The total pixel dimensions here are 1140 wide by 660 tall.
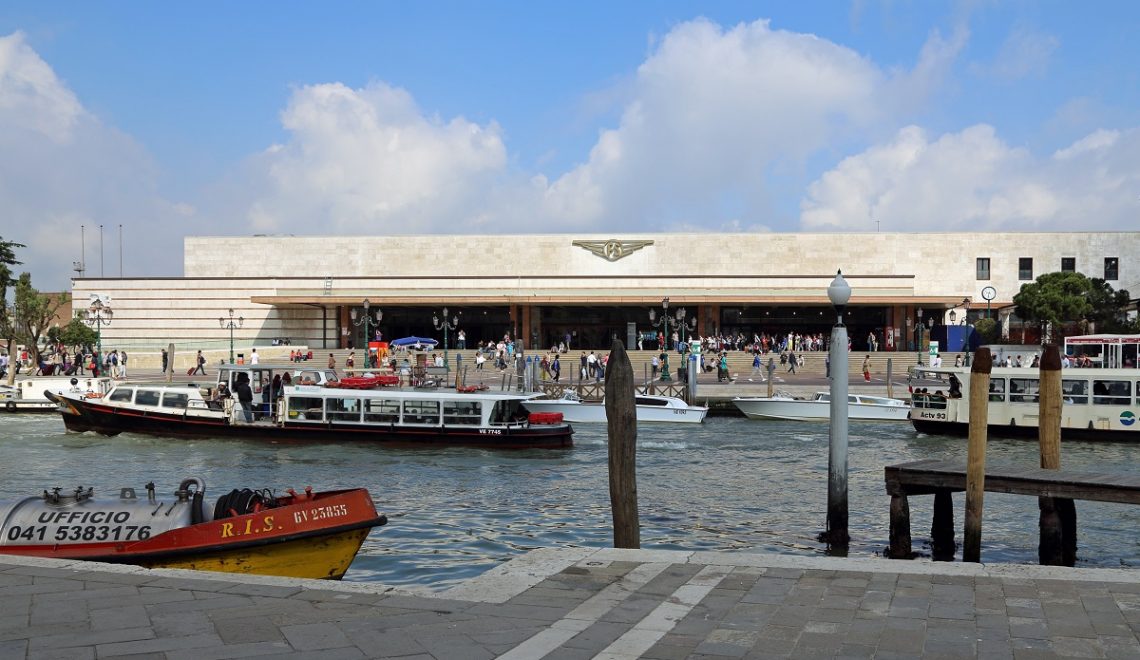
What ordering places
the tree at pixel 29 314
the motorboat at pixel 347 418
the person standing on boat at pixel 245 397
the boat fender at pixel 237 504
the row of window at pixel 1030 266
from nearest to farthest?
the boat fender at pixel 237 504, the motorboat at pixel 347 418, the person standing on boat at pixel 245 397, the tree at pixel 29 314, the row of window at pixel 1030 266

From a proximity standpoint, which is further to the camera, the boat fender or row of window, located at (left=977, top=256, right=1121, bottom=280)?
row of window, located at (left=977, top=256, right=1121, bottom=280)

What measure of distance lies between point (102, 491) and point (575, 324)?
166 ft

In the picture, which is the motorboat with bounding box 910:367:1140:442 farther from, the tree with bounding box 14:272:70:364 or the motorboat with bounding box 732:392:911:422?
the tree with bounding box 14:272:70:364

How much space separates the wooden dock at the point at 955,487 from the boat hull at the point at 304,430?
45.8 feet

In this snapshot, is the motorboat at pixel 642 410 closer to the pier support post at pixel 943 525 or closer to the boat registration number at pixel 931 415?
the boat registration number at pixel 931 415

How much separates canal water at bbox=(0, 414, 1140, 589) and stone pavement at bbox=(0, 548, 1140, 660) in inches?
211

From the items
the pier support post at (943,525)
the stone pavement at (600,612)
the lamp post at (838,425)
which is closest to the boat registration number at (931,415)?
the pier support post at (943,525)

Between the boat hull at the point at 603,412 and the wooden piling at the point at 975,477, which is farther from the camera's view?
the boat hull at the point at 603,412

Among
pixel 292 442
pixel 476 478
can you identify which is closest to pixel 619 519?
pixel 476 478

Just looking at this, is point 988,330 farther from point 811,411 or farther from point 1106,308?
point 811,411

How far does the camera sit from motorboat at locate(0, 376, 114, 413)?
38500 millimetres

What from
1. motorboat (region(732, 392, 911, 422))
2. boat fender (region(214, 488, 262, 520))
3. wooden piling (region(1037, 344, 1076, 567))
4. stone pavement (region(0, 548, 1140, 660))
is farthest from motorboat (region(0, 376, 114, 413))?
wooden piling (region(1037, 344, 1076, 567))

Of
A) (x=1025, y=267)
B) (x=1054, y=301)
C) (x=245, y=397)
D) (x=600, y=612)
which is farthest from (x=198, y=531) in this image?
(x=1025, y=267)

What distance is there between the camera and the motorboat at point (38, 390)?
126 ft
